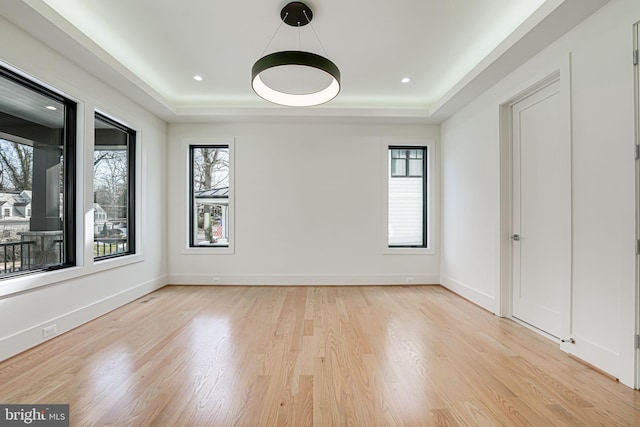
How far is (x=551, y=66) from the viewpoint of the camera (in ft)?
8.97

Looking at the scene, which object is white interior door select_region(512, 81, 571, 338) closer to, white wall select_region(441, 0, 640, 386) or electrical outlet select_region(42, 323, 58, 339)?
white wall select_region(441, 0, 640, 386)

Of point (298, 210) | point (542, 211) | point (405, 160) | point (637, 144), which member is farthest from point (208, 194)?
point (637, 144)

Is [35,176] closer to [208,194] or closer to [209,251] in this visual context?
[208,194]

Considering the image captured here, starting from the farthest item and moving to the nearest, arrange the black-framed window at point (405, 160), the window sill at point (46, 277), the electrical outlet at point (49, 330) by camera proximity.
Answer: the black-framed window at point (405, 160), the electrical outlet at point (49, 330), the window sill at point (46, 277)

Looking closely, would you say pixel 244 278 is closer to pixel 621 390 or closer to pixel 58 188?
pixel 58 188

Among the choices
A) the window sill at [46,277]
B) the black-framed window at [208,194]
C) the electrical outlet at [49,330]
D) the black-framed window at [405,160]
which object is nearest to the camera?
the window sill at [46,277]

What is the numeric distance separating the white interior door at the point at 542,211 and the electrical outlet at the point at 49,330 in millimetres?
4938

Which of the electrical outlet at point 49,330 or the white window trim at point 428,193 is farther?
the white window trim at point 428,193

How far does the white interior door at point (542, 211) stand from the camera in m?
2.61

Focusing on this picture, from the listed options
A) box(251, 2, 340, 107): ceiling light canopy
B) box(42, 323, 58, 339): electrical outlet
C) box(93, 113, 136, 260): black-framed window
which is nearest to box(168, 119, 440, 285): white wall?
box(93, 113, 136, 260): black-framed window

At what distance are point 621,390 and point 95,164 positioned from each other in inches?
220

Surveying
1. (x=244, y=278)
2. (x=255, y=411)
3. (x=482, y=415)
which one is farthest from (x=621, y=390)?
→ (x=244, y=278)

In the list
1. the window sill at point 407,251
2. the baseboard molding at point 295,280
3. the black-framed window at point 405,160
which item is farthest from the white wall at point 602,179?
the baseboard molding at point 295,280

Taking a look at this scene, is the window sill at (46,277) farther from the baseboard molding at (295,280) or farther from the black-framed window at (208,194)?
the black-framed window at (208,194)
